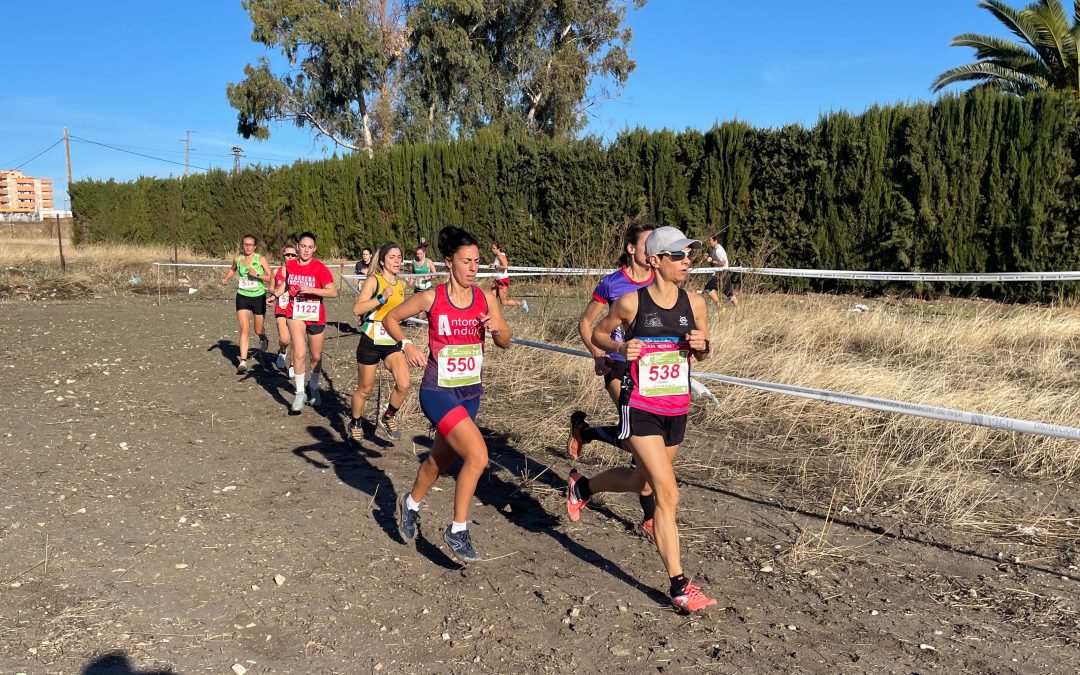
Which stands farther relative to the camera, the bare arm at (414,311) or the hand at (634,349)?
the bare arm at (414,311)

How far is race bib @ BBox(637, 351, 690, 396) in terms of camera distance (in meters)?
3.98

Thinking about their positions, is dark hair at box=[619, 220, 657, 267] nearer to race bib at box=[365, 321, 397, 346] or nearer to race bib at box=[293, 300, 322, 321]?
race bib at box=[365, 321, 397, 346]

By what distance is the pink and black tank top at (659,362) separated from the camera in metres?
3.98

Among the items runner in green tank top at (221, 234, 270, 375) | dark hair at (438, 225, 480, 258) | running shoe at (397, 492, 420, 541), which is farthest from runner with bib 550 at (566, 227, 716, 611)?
runner in green tank top at (221, 234, 270, 375)

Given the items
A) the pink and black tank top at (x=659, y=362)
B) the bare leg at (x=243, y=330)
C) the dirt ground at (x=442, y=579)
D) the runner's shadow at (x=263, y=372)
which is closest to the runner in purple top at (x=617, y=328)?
the dirt ground at (x=442, y=579)

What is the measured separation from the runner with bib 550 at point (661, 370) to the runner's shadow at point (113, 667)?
86.9 inches

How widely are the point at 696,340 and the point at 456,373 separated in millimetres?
1340

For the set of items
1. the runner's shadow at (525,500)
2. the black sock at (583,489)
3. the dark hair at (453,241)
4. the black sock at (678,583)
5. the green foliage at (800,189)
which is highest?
the green foliage at (800,189)

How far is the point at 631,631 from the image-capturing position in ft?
12.2

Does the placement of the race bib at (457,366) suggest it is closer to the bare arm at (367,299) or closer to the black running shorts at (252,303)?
the bare arm at (367,299)

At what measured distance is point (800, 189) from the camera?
16.5 m

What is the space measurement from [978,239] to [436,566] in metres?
13.2

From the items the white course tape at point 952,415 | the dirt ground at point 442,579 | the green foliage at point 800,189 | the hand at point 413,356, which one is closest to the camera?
the dirt ground at point 442,579

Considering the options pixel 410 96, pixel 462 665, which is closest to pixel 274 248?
pixel 410 96
